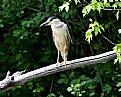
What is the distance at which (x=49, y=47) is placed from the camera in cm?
389

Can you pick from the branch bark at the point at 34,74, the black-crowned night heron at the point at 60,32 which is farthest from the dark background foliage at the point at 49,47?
the branch bark at the point at 34,74

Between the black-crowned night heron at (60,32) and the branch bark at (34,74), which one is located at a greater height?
the black-crowned night heron at (60,32)

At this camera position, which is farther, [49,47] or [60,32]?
[49,47]

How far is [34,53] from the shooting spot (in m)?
3.96

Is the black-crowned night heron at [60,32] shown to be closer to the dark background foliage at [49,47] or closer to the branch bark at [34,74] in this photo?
the branch bark at [34,74]

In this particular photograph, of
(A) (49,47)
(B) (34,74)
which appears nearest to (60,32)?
(B) (34,74)

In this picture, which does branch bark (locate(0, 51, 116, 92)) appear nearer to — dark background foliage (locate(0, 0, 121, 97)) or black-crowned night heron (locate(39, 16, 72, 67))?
black-crowned night heron (locate(39, 16, 72, 67))

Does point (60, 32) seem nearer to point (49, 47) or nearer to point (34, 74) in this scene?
point (34, 74)

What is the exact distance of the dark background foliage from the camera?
11.7 feet

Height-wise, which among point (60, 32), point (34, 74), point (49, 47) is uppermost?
point (60, 32)

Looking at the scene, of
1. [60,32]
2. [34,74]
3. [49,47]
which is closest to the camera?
[34,74]

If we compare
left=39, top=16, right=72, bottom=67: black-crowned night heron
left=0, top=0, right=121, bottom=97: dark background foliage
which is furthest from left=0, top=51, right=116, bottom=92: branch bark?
left=0, top=0, right=121, bottom=97: dark background foliage

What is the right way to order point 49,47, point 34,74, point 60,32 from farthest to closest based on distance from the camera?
1. point 49,47
2. point 60,32
3. point 34,74

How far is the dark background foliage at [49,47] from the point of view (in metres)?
3.56
